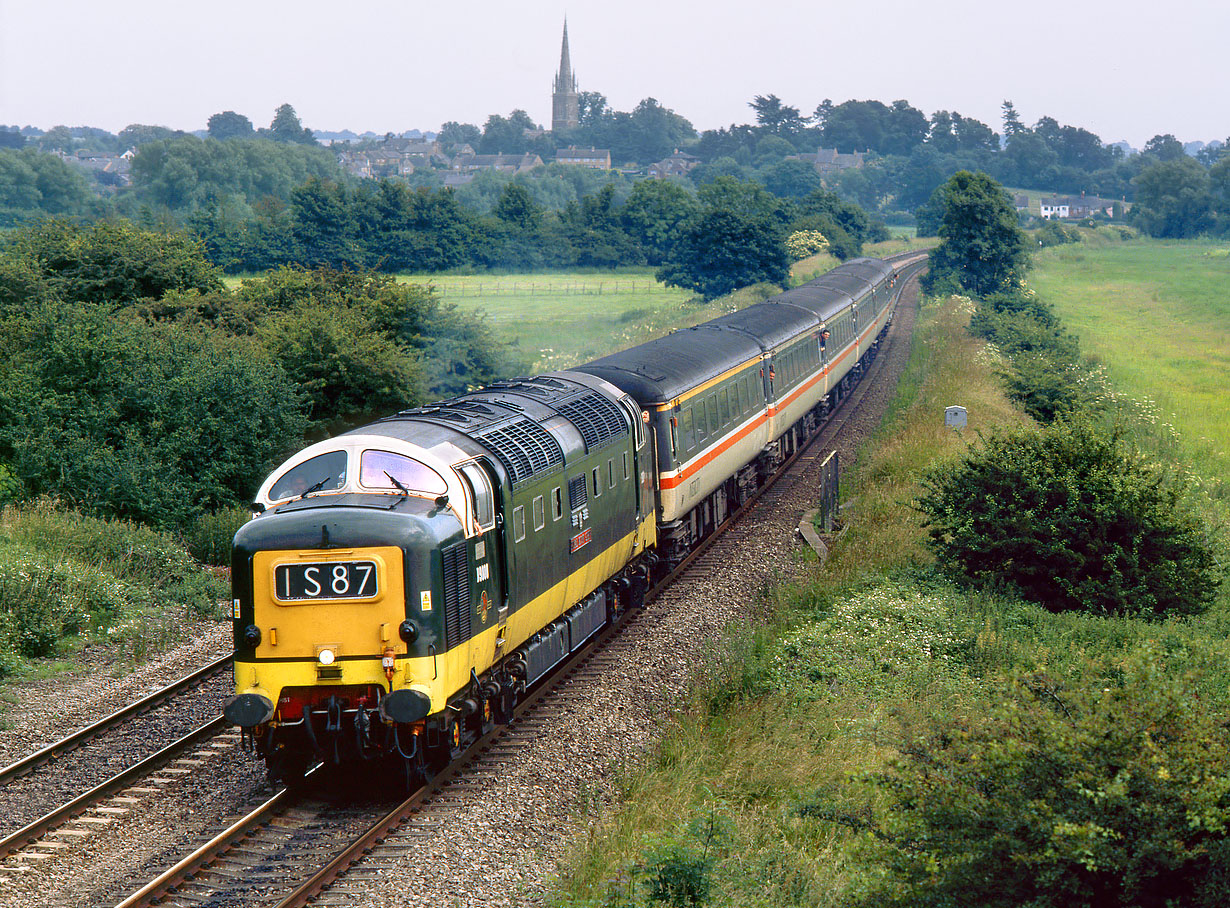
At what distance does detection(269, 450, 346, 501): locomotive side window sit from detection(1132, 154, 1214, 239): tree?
128 meters

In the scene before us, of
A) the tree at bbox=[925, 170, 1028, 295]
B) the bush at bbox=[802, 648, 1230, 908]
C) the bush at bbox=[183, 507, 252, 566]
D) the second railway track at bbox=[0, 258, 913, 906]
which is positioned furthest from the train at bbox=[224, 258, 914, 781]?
the tree at bbox=[925, 170, 1028, 295]

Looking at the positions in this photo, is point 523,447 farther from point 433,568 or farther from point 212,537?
point 212,537

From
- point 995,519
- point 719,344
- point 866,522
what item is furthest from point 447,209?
point 995,519

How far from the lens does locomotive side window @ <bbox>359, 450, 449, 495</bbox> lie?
38.2 feet

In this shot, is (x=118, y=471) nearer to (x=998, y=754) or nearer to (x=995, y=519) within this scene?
(x=995, y=519)

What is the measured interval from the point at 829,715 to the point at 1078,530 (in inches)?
219

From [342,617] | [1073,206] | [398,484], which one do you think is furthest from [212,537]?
[1073,206]

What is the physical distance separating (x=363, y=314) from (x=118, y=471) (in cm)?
1101

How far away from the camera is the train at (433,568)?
10.9m

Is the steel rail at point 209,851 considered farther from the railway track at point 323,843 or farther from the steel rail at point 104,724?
the steel rail at point 104,724

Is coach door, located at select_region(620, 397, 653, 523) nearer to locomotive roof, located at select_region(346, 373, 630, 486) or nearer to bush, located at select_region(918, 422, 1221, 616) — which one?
locomotive roof, located at select_region(346, 373, 630, 486)

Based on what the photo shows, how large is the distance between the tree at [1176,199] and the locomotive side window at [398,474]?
12757cm

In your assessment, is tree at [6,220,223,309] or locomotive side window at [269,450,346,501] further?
tree at [6,220,223,309]

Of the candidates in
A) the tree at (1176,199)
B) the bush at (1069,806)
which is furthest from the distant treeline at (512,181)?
the bush at (1069,806)
